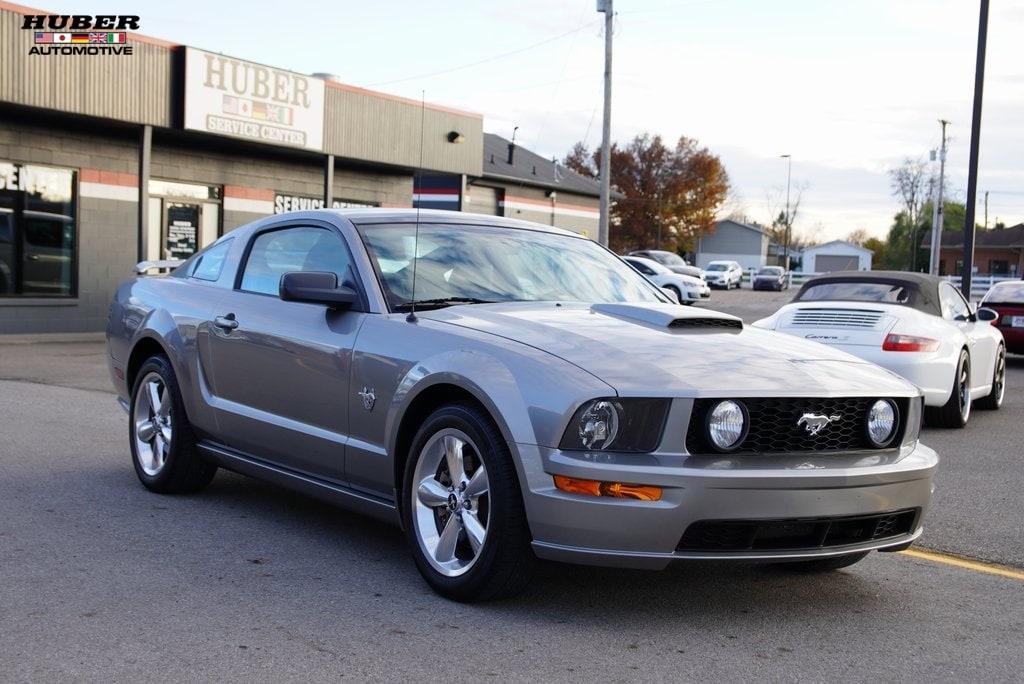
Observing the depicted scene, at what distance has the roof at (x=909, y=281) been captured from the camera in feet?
34.6

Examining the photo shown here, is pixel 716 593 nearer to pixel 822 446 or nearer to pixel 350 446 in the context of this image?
pixel 822 446

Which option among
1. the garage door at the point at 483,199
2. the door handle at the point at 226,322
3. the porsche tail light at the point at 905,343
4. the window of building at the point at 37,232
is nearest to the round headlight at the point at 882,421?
the door handle at the point at 226,322

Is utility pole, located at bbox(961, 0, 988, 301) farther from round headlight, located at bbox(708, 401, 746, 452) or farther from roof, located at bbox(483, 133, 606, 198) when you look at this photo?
round headlight, located at bbox(708, 401, 746, 452)

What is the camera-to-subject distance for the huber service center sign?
1880cm

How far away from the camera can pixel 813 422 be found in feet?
13.9

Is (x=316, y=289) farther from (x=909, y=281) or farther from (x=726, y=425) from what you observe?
(x=909, y=281)

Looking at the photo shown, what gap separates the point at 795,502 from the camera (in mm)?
4066

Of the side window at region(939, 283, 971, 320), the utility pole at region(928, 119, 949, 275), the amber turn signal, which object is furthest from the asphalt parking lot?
the utility pole at region(928, 119, 949, 275)

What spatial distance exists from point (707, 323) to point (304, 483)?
2034 millimetres

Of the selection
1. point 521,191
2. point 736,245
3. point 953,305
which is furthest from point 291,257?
point 736,245

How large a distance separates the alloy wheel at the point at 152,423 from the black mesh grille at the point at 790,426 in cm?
Result: 349

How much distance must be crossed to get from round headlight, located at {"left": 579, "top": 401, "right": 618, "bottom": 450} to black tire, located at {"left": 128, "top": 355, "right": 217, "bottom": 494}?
3031mm

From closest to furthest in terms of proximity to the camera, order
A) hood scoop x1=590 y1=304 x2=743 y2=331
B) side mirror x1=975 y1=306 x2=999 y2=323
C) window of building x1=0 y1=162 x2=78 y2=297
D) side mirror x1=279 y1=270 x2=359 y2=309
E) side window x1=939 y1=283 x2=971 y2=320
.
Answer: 1. hood scoop x1=590 y1=304 x2=743 y2=331
2. side mirror x1=279 y1=270 x2=359 y2=309
3. side window x1=939 y1=283 x2=971 y2=320
4. side mirror x1=975 y1=306 x2=999 y2=323
5. window of building x1=0 y1=162 x2=78 y2=297

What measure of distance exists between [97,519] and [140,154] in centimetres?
1389
